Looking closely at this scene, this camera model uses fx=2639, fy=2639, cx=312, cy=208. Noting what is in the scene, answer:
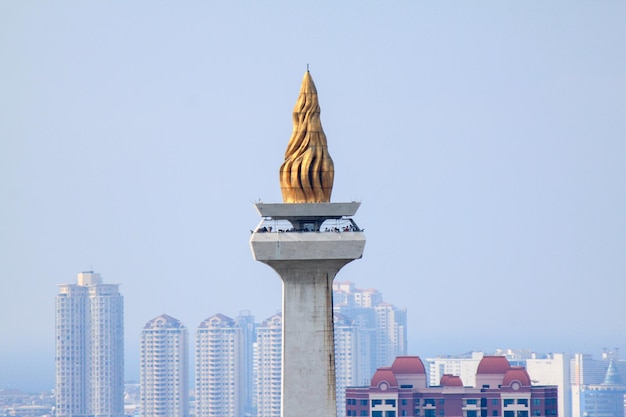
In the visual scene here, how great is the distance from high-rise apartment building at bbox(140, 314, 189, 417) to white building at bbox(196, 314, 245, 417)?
2.34 meters

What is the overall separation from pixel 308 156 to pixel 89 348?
166068mm

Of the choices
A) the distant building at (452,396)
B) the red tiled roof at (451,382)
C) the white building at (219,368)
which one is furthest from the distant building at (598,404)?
A: the distant building at (452,396)

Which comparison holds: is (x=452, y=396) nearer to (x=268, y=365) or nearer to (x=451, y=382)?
(x=451, y=382)

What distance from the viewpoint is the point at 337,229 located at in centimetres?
3109

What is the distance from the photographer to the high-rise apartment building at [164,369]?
187375 millimetres

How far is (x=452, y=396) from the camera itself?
116 m

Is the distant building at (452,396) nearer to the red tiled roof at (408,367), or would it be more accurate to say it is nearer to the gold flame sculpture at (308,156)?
the red tiled roof at (408,367)

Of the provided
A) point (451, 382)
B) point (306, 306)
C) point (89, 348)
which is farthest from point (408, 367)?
point (306, 306)

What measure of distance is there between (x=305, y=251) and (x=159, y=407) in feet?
518

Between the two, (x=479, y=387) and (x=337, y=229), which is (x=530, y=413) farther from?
(x=337, y=229)

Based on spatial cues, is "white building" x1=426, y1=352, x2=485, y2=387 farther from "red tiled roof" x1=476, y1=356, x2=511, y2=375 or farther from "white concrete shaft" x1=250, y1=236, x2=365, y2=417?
"white concrete shaft" x1=250, y1=236, x2=365, y2=417

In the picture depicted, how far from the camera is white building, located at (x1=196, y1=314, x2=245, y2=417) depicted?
19188 cm

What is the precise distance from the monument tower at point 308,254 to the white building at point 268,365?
480ft

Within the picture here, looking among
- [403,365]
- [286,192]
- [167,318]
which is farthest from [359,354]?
[286,192]
